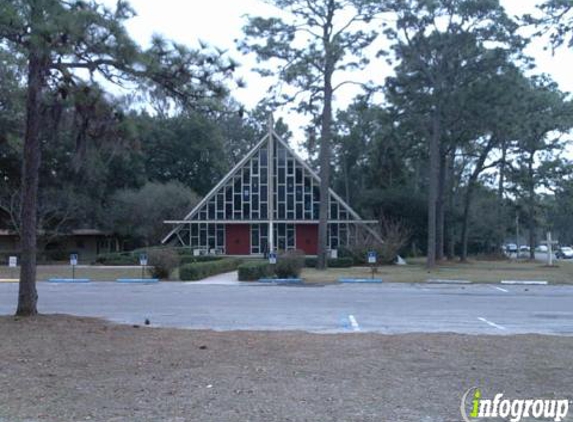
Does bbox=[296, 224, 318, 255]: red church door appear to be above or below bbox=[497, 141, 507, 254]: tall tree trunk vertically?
below

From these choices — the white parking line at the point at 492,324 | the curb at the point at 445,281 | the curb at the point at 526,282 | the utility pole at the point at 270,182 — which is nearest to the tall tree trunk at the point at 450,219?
the utility pole at the point at 270,182

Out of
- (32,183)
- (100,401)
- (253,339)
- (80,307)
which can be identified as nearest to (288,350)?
(253,339)

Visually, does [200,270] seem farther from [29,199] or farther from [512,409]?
[512,409]

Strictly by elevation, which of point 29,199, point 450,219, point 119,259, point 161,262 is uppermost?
point 450,219

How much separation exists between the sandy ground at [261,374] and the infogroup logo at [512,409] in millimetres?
136

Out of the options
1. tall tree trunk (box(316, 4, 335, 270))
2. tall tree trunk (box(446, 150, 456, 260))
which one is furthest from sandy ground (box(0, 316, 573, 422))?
tall tree trunk (box(446, 150, 456, 260))

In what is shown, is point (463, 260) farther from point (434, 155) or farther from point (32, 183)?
point (32, 183)

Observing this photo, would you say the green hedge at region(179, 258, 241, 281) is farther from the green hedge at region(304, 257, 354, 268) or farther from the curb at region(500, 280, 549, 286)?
the curb at region(500, 280, 549, 286)

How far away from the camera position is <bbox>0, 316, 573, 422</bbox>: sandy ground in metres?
6.60

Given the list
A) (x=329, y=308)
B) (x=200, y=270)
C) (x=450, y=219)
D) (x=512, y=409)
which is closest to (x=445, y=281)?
(x=200, y=270)

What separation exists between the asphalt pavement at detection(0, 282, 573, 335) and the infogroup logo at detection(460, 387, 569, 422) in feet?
20.5

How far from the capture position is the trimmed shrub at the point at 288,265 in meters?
33.2

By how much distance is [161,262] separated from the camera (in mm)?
33875

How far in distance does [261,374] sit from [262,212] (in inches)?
1908
